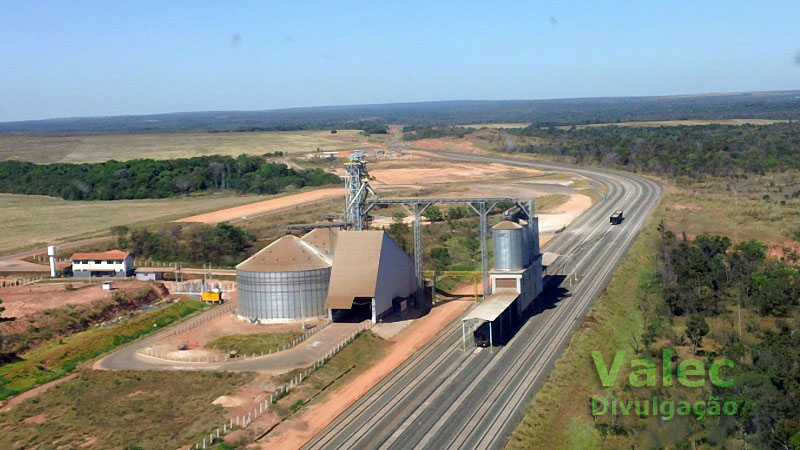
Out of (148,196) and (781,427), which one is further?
(148,196)

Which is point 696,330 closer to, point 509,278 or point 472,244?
point 509,278

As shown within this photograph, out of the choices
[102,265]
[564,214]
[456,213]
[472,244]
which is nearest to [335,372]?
[102,265]

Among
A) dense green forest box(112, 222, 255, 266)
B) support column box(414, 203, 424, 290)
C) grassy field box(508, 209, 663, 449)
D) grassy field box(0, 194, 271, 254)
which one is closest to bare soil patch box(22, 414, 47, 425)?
grassy field box(508, 209, 663, 449)

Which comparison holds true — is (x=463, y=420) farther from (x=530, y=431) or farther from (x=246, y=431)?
(x=246, y=431)

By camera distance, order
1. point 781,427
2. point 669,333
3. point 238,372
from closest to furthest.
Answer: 1. point 781,427
2. point 238,372
3. point 669,333

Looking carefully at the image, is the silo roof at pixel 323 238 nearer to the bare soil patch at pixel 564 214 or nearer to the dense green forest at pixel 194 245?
the dense green forest at pixel 194 245

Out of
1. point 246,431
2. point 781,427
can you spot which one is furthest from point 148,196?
point 781,427

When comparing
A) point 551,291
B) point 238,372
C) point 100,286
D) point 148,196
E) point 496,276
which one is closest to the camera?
point 238,372
